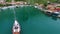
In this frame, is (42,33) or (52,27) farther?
(52,27)

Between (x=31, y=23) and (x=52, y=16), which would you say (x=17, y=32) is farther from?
(x=52, y=16)

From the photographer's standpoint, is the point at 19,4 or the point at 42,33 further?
the point at 19,4

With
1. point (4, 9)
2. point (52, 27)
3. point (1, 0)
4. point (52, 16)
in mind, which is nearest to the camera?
point (52, 27)

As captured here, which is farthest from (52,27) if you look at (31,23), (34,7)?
(34,7)

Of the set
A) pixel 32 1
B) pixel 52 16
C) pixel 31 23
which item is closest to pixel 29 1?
pixel 32 1

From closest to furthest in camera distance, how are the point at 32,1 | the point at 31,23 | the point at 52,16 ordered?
the point at 31,23 < the point at 52,16 < the point at 32,1

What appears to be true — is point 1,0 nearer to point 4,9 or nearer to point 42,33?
point 4,9

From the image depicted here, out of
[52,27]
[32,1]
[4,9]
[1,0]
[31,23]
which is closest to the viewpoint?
[52,27]

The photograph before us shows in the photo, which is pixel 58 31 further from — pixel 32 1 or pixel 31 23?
pixel 32 1

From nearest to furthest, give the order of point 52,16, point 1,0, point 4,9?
1. point 52,16
2. point 4,9
3. point 1,0
